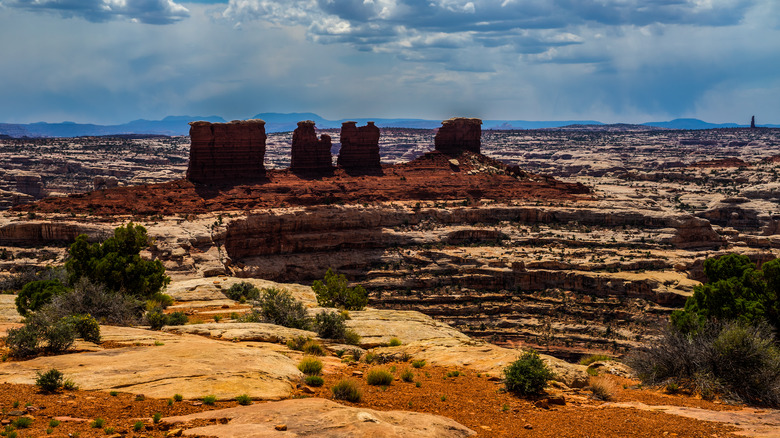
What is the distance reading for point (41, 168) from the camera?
399 feet

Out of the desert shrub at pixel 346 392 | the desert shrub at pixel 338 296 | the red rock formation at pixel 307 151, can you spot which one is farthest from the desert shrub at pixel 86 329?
the red rock formation at pixel 307 151

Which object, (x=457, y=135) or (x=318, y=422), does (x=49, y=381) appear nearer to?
(x=318, y=422)

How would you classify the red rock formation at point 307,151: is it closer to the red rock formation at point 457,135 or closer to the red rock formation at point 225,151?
the red rock formation at point 225,151

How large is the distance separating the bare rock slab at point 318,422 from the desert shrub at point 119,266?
16257 millimetres

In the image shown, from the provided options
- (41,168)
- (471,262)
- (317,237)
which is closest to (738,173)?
(471,262)

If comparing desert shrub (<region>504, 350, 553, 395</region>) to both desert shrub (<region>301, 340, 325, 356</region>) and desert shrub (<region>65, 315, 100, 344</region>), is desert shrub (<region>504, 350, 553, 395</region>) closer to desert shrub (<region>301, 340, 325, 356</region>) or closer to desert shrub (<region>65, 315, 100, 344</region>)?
desert shrub (<region>301, 340, 325, 356</region>)

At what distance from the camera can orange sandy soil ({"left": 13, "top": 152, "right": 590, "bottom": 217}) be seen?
5291 centimetres

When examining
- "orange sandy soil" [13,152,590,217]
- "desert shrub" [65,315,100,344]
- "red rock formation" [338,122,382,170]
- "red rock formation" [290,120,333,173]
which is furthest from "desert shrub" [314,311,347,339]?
"red rock formation" [338,122,382,170]

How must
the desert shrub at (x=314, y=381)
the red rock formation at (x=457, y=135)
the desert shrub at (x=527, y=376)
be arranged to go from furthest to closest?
the red rock formation at (x=457, y=135) < the desert shrub at (x=527, y=376) < the desert shrub at (x=314, y=381)

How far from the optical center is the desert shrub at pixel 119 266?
90.6 ft

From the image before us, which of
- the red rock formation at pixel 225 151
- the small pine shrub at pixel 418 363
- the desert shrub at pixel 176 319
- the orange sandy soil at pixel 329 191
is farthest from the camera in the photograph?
the red rock formation at pixel 225 151

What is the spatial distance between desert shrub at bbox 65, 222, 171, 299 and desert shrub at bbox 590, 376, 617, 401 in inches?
762

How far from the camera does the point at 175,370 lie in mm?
15672

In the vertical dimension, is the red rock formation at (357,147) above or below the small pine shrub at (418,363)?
above
